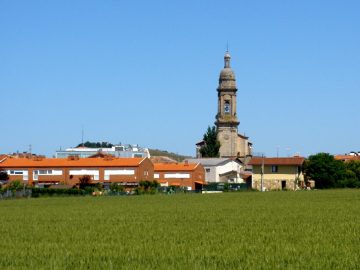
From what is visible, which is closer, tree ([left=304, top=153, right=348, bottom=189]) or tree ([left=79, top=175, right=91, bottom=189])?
tree ([left=79, top=175, right=91, bottom=189])

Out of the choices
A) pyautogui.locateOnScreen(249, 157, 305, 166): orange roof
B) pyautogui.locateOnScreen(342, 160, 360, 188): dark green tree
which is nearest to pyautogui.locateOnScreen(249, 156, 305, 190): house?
pyautogui.locateOnScreen(249, 157, 305, 166): orange roof

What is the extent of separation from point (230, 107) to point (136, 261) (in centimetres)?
14139

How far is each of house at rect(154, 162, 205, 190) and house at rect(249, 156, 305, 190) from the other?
31.1 feet

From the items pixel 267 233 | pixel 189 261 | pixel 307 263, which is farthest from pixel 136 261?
pixel 267 233

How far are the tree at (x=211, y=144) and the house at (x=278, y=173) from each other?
27.6m

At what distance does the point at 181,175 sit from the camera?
430ft

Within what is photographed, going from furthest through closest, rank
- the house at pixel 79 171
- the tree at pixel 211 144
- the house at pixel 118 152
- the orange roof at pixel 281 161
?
1. the house at pixel 118 152
2. the tree at pixel 211 144
3. the orange roof at pixel 281 161
4. the house at pixel 79 171

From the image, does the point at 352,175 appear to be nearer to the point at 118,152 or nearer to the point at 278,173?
the point at 278,173

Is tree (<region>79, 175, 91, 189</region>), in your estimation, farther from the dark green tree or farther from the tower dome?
the tower dome

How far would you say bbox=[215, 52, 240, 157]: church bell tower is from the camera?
158 meters

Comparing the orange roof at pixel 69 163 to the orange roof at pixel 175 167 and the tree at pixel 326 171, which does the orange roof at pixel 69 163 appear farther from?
the tree at pixel 326 171

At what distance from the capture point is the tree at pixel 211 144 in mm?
152750

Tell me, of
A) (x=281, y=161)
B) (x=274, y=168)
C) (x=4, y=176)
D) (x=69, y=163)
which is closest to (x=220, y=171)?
(x=274, y=168)

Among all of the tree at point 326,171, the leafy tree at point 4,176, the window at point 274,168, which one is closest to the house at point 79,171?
the leafy tree at point 4,176
